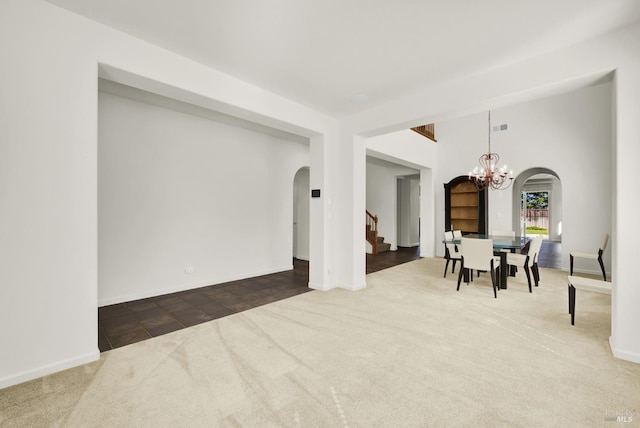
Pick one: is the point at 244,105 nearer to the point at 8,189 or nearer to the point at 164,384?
the point at 8,189

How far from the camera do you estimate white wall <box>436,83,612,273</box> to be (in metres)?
5.95

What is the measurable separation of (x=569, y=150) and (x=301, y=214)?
20.6ft

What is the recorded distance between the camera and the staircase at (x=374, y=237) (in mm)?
8797

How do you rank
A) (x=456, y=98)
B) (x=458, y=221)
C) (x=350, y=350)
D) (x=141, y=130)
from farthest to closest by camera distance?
(x=458, y=221) < (x=141, y=130) < (x=456, y=98) < (x=350, y=350)

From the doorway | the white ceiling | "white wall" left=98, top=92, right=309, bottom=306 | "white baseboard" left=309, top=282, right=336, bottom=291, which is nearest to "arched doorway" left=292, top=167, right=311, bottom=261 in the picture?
"white wall" left=98, top=92, right=309, bottom=306

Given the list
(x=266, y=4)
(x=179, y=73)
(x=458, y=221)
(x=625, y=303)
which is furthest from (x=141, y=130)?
(x=458, y=221)

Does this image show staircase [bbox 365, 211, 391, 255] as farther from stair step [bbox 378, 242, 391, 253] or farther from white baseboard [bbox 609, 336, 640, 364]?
white baseboard [bbox 609, 336, 640, 364]

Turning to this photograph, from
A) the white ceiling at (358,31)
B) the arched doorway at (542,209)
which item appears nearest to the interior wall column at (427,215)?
the arched doorway at (542,209)

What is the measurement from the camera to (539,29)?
2.51m

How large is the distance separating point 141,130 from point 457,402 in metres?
4.88

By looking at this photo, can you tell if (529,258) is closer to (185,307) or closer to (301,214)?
(301,214)

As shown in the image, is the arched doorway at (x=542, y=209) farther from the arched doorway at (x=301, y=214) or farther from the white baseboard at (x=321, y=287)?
the white baseboard at (x=321, y=287)


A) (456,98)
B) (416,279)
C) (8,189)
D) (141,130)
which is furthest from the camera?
(416,279)

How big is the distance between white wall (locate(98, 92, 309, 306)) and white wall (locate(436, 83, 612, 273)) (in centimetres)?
553
